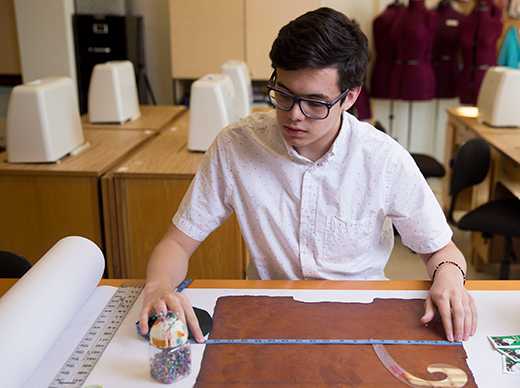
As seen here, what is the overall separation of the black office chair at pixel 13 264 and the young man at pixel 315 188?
40 cm

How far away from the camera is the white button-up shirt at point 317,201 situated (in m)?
1.24

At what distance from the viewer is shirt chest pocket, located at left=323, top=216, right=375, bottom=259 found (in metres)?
1.27

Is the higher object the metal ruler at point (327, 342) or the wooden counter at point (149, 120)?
the wooden counter at point (149, 120)

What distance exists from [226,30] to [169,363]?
373 cm

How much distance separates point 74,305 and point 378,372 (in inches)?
24.4

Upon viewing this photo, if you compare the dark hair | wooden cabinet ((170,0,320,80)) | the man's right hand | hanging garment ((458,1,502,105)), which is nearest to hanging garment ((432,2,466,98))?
hanging garment ((458,1,502,105))

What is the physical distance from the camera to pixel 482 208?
8.14 ft

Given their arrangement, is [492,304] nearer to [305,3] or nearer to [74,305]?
[74,305]

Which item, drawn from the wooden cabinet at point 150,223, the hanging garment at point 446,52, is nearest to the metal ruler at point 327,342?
the wooden cabinet at point 150,223

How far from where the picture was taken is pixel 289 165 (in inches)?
49.8

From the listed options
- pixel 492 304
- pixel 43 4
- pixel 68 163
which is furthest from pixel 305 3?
pixel 492 304

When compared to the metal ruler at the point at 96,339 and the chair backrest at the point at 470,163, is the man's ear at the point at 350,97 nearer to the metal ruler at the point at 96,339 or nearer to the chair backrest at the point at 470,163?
the metal ruler at the point at 96,339

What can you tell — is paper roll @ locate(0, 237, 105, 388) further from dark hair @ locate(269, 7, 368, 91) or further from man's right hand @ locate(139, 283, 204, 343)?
dark hair @ locate(269, 7, 368, 91)

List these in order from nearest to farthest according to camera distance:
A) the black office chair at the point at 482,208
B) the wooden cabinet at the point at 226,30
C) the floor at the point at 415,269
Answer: the black office chair at the point at 482,208, the floor at the point at 415,269, the wooden cabinet at the point at 226,30
